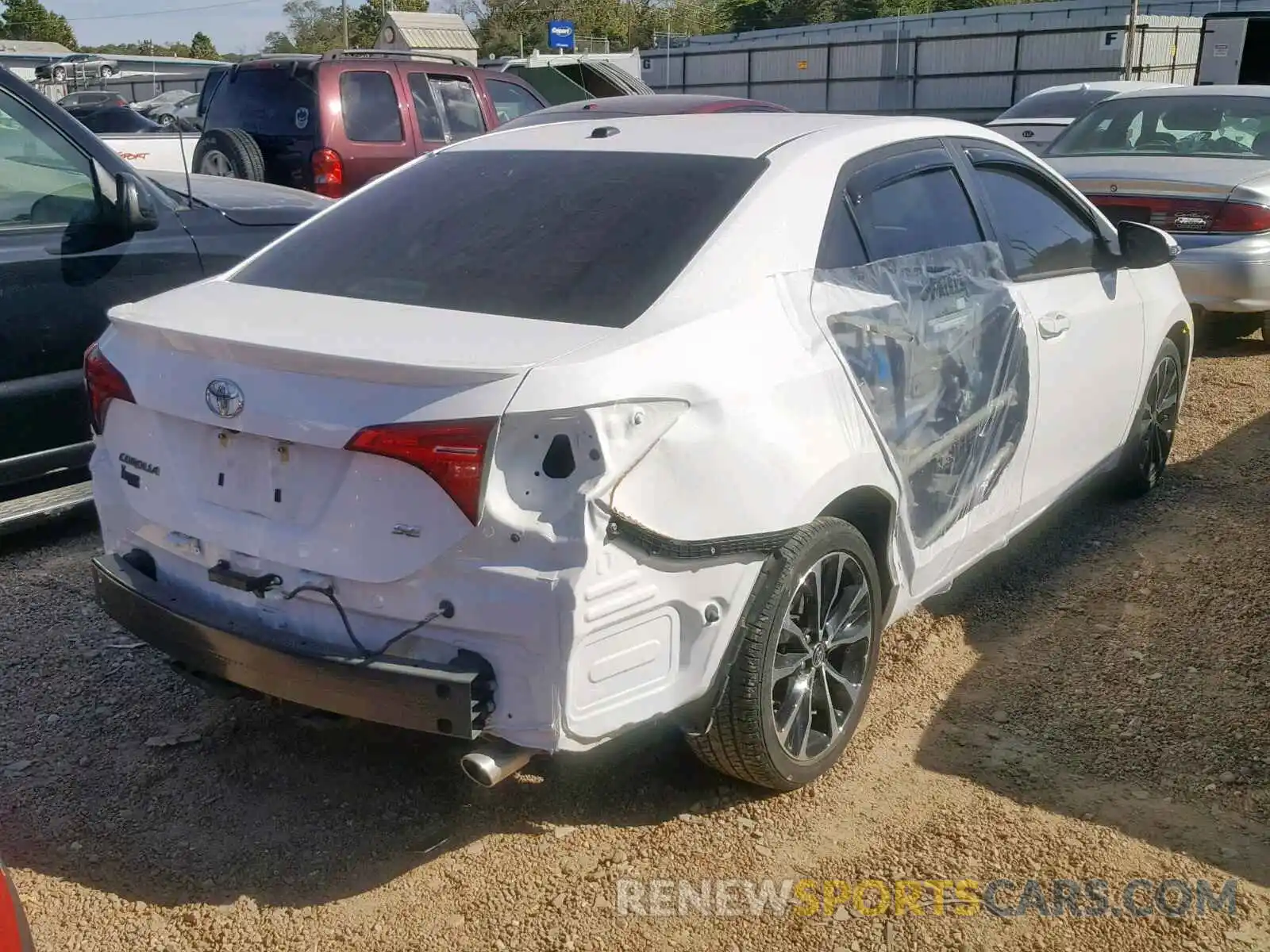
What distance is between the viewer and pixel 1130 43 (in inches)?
963

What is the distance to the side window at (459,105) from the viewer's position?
35.4 ft

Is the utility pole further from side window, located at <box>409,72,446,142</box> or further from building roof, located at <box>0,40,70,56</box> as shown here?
building roof, located at <box>0,40,70,56</box>

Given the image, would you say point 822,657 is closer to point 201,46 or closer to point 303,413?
point 303,413

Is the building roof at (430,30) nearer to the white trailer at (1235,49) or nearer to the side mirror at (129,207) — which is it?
the white trailer at (1235,49)

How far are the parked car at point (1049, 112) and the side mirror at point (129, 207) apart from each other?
426 inches

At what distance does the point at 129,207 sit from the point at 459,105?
21.6 ft

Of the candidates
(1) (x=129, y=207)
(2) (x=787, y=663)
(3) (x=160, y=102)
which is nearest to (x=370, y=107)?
(1) (x=129, y=207)

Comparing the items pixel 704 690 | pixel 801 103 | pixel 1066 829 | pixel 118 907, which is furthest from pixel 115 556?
pixel 801 103

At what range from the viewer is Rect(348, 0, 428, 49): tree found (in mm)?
65438

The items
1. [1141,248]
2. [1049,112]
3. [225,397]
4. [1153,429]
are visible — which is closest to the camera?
[225,397]

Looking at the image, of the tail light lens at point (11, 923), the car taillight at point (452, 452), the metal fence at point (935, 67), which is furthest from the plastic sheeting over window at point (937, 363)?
the metal fence at point (935, 67)

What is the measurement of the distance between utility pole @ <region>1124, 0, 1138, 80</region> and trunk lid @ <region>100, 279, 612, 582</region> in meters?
25.0

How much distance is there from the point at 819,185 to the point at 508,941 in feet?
6.64

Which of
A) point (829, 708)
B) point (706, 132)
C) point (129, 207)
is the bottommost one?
point (829, 708)
